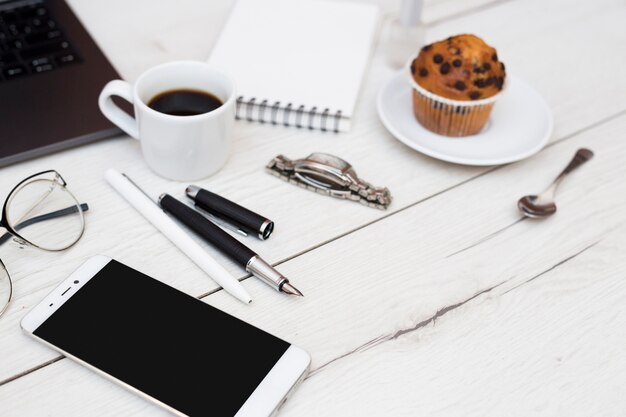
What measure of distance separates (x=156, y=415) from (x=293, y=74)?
0.53 m

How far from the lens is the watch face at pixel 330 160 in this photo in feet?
2.41

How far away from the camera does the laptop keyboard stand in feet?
2.71

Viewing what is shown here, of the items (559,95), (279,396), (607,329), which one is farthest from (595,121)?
(279,396)

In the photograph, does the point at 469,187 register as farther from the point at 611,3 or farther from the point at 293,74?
the point at 611,3

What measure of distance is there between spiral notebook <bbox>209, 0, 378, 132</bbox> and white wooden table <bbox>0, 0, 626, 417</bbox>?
3 centimetres

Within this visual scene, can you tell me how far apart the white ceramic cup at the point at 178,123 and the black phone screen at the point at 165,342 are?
16 cm

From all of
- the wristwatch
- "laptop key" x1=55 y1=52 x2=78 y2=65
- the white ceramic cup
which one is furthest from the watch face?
"laptop key" x1=55 y1=52 x2=78 y2=65

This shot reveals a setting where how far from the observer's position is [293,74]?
0.89 metres

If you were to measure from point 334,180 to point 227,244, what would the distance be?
0.16m

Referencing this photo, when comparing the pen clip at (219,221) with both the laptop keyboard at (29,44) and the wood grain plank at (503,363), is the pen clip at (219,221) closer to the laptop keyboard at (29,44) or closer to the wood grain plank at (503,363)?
the wood grain plank at (503,363)

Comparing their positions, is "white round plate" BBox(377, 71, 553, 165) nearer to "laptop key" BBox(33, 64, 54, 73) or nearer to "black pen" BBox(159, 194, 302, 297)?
"black pen" BBox(159, 194, 302, 297)

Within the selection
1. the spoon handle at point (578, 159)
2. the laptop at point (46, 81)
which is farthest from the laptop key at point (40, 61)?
the spoon handle at point (578, 159)

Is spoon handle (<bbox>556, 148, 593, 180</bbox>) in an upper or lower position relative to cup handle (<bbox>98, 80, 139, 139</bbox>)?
lower

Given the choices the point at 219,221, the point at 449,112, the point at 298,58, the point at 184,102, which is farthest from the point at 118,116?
the point at 449,112
